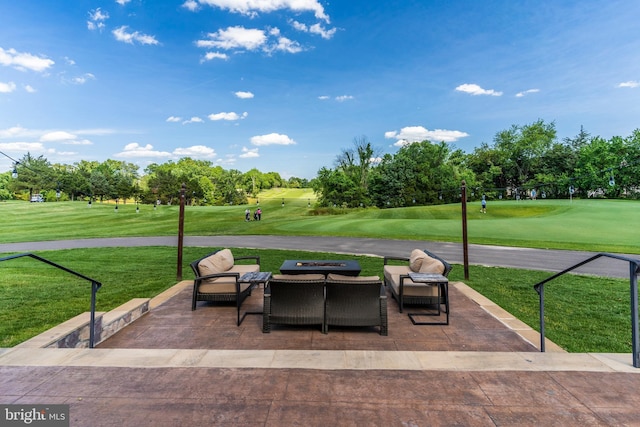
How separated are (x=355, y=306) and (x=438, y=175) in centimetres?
5177

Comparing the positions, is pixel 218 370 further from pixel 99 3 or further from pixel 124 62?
pixel 124 62

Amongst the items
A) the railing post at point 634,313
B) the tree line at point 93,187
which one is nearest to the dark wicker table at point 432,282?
the railing post at point 634,313

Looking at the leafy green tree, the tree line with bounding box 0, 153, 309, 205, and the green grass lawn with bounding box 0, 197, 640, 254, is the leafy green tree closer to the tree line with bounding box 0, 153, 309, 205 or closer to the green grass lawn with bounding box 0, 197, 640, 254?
the green grass lawn with bounding box 0, 197, 640, 254

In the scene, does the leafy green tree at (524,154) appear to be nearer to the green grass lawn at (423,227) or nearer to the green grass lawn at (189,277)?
the green grass lawn at (423,227)

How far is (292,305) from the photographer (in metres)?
4.12

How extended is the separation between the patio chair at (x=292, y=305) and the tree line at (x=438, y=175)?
42.5m

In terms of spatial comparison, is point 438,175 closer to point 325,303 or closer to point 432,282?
point 432,282

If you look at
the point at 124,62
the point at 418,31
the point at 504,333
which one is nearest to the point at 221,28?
the point at 124,62

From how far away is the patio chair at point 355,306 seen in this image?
403 centimetres

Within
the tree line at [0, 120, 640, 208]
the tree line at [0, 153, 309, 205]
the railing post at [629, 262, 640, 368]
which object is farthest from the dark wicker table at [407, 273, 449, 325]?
the tree line at [0, 153, 309, 205]

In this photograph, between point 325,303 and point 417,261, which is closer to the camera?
point 325,303

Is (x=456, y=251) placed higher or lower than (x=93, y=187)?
lower

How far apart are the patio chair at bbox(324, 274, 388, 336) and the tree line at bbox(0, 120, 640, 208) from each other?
42.2 meters

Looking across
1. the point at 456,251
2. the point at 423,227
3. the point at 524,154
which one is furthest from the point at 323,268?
the point at 524,154
